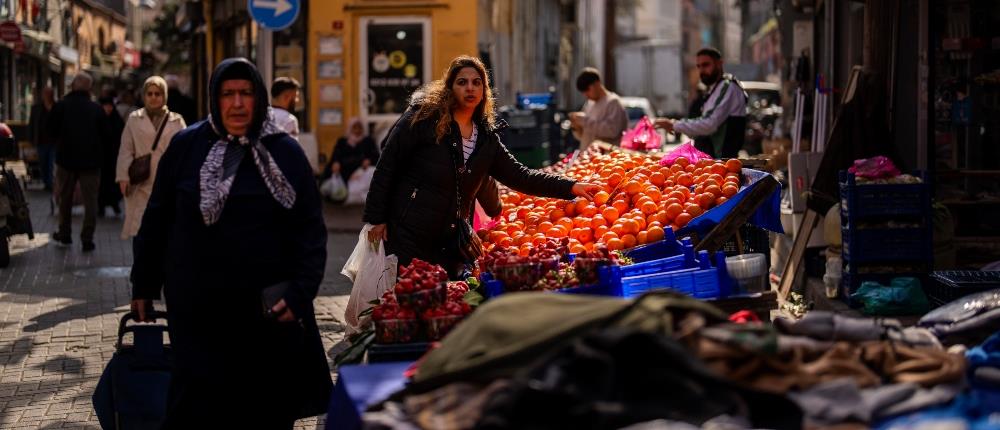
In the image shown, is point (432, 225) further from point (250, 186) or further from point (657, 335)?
point (657, 335)

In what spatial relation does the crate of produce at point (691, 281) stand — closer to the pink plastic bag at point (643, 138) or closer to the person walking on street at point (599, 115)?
the pink plastic bag at point (643, 138)

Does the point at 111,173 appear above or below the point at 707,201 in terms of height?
above

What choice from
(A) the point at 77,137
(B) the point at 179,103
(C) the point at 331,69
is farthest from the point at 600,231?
(C) the point at 331,69

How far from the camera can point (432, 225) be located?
754 cm

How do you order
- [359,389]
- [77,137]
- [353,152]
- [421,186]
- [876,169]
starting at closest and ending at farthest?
1. [359,389]
2. [421,186]
3. [876,169]
4. [77,137]
5. [353,152]

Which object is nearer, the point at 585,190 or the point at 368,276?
the point at 368,276

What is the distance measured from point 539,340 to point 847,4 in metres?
12.2

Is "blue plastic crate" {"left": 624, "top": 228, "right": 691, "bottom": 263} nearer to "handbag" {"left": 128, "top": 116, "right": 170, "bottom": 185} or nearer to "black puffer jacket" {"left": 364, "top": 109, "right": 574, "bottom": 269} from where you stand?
"black puffer jacket" {"left": 364, "top": 109, "right": 574, "bottom": 269}

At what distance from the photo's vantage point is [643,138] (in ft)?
40.5

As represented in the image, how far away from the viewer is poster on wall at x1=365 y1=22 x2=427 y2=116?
2100 centimetres

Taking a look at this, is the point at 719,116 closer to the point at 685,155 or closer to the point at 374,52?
the point at 685,155

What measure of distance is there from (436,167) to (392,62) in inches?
543

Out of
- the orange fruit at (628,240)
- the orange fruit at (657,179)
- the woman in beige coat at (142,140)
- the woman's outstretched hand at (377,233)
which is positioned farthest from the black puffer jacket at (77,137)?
the orange fruit at (628,240)

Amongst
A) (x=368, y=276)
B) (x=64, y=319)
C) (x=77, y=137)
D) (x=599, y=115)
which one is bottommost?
(x=64, y=319)
